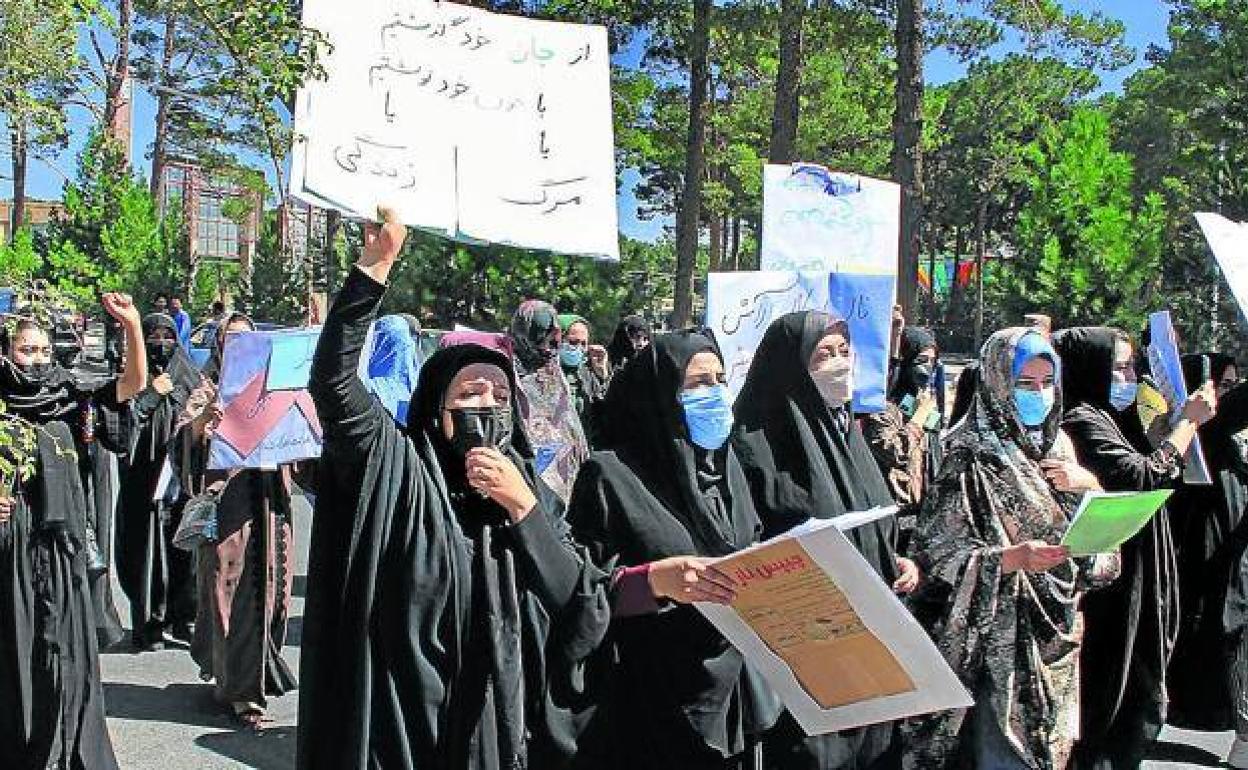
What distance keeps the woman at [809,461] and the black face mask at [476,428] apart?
928mm

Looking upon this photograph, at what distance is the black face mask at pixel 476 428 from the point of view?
277 cm

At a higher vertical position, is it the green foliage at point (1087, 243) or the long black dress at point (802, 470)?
the green foliage at point (1087, 243)

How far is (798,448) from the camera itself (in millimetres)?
3562

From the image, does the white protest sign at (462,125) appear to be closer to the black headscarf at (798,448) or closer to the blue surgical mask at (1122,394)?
the black headscarf at (798,448)

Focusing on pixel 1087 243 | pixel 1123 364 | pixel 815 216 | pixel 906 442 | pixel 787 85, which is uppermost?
pixel 787 85

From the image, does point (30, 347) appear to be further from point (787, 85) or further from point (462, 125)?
point (787, 85)

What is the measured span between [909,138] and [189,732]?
9254 mm

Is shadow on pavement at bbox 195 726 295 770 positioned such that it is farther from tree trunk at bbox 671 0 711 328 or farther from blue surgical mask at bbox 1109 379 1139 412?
tree trunk at bbox 671 0 711 328

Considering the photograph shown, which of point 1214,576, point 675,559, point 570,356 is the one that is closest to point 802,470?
point 675,559

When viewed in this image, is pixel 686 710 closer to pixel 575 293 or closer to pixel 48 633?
pixel 48 633

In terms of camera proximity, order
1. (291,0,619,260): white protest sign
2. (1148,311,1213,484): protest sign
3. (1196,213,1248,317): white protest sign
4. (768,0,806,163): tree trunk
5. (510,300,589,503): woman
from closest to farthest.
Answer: (291,0,619,260): white protest sign < (1196,213,1248,317): white protest sign < (1148,311,1213,484): protest sign < (510,300,589,503): woman < (768,0,806,163): tree trunk

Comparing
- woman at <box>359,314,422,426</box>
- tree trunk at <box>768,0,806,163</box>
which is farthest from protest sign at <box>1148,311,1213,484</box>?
tree trunk at <box>768,0,806,163</box>

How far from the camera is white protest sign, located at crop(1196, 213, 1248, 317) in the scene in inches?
A: 185

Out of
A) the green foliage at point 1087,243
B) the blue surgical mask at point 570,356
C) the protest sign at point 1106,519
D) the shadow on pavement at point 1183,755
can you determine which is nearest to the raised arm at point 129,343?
the protest sign at point 1106,519
